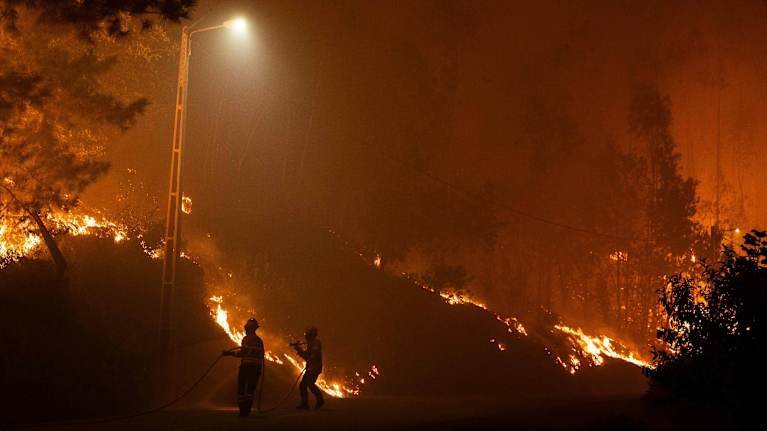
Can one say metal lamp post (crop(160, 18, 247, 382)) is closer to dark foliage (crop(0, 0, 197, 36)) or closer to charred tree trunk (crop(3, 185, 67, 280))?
dark foliage (crop(0, 0, 197, 36))

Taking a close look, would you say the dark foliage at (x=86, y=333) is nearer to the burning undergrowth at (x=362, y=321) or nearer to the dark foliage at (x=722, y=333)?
the burning undergrowth at (x=362, y=321)

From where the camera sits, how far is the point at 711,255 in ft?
218

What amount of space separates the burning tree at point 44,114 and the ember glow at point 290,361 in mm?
7243

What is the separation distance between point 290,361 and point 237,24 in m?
11.8

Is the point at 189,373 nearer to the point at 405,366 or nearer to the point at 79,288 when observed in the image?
the point at 79,288

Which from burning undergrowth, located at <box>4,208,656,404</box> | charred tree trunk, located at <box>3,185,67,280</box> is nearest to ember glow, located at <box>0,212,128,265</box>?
charred tree trunk, located at <box>3,185,67,280</box>

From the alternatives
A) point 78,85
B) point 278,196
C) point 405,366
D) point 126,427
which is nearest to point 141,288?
point 78,85

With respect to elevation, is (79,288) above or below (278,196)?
below

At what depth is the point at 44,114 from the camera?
19.2m

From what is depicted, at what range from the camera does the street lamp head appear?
1895 centimetres

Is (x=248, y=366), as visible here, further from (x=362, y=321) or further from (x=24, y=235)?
(x=362, y=321)

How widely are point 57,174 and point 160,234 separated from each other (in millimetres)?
6946

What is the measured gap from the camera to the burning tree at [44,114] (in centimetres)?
1789

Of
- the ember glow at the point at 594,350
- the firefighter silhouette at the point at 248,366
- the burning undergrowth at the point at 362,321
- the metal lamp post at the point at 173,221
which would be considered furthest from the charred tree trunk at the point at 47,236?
the ember glow at the point at 594,350
